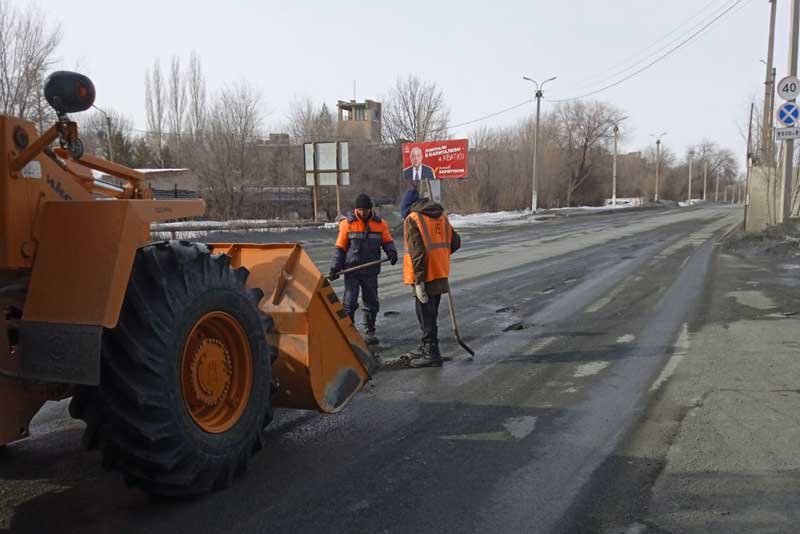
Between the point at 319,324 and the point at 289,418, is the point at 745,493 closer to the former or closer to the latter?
the point at 319,324

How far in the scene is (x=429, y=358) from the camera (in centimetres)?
A: 678

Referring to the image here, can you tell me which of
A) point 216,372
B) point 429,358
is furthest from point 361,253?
point 216,372

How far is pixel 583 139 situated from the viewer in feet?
217

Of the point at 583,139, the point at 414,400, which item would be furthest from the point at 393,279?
the point at 583,139

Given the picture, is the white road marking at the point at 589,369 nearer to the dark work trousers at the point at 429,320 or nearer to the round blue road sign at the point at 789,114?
the dark work trousers at the point at 429,320

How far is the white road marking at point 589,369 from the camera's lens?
20.9 ft

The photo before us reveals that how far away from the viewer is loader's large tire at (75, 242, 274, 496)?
3168 mm

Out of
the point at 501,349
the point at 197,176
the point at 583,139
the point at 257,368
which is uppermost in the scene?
→ the point at 583,139

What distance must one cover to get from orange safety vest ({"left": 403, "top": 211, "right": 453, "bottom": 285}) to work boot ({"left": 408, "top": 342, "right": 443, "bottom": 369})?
2.21ft

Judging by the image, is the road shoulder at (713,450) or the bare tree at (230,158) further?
the bare tree at (230,158)

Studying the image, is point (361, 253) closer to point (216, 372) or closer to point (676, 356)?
point (676, 356)

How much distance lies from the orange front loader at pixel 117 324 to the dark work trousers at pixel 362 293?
3.95 meters

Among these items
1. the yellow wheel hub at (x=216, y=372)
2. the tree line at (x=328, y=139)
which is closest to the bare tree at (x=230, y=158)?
the tree line at (x=328, y=139)

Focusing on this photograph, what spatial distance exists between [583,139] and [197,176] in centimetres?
4451
